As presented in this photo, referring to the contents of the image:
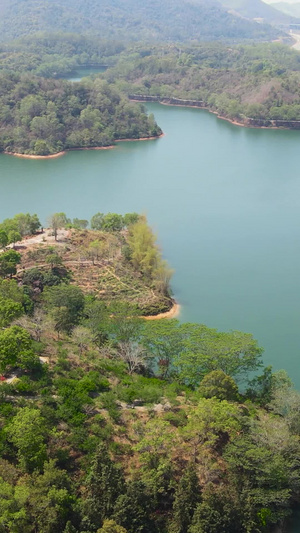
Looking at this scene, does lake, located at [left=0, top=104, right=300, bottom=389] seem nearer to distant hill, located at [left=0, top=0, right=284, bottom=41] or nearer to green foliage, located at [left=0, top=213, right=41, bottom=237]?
green foliage, located at [left=0, top=213, right=41, bottom=237]

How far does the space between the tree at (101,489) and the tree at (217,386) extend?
388 centimetres

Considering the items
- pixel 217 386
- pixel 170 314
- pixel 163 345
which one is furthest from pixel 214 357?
pixel 170 314

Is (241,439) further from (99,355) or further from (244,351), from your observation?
(99,355)

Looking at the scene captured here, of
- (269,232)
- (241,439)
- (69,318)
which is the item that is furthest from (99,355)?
(269,232)

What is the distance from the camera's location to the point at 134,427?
14.0 metres

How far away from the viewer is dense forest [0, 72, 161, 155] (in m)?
49.0

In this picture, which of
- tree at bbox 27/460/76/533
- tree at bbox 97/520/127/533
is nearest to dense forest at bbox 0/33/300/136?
tree at bbox 27/460/76/533

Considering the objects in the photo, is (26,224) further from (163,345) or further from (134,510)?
(134,510)

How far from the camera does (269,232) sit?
32.9m

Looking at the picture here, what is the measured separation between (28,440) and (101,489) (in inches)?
79.0

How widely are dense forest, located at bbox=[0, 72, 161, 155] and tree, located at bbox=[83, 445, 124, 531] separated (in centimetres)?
3832

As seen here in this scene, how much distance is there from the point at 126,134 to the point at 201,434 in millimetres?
44500

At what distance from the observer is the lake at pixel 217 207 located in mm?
24391

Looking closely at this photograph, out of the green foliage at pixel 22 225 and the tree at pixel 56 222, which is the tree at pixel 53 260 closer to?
the tree at pixel 56 222
